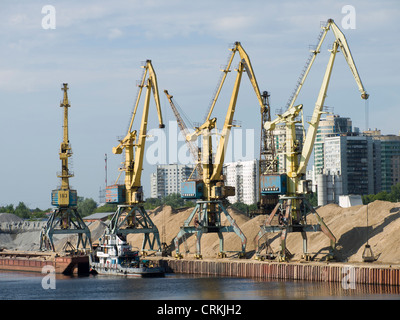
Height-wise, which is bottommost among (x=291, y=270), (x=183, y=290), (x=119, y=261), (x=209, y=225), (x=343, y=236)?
(x=183, y=290)

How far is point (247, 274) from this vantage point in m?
109

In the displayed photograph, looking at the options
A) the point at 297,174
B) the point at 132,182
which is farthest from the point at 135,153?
the point at 297,174

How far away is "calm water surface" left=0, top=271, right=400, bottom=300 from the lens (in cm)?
8512

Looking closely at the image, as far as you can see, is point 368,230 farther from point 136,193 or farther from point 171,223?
point 171,223

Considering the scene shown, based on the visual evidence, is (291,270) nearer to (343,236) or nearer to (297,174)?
(343,236)

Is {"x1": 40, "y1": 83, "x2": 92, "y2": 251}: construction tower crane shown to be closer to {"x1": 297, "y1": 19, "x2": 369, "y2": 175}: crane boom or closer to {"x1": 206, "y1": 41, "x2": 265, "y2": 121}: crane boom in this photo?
{"x1": 206, "y1": 41, "x2": 265, "y2": 121}: crane boom

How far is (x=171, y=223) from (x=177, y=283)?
5123cm

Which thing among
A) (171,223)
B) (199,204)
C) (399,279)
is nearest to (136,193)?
(199,204)

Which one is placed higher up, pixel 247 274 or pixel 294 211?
pixel 294 211

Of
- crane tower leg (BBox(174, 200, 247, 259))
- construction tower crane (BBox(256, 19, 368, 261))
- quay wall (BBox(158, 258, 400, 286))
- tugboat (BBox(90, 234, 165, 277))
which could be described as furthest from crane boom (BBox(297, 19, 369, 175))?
tugboat (BBox(90, 234, 165, 277))

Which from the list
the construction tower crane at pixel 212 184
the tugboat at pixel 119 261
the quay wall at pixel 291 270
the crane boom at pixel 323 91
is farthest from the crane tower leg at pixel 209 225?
the crane boom at pixel 323 91

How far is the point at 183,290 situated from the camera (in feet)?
305

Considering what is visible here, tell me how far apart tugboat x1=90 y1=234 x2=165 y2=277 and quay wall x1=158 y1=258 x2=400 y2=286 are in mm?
7188

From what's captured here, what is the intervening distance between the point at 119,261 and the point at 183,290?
2321cm
